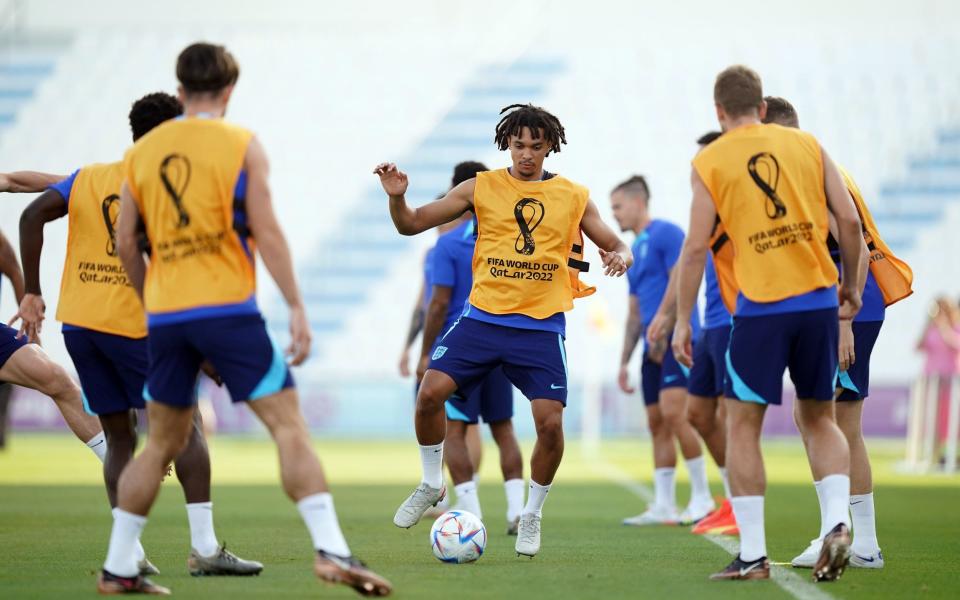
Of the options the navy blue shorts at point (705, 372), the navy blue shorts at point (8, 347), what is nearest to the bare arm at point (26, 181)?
the navy blue shorts at point (8, 347)

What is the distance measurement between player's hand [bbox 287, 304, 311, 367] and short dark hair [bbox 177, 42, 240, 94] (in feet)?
3.44

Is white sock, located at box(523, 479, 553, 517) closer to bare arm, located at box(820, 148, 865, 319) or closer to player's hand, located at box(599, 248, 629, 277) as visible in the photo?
player's hand, located at box(599, 248, 629, 277)

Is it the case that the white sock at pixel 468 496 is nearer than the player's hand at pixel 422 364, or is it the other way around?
the white sock at pixel 468 496

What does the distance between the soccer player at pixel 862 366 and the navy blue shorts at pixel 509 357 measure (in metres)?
1.58

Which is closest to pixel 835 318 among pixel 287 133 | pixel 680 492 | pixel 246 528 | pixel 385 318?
pixel 246 528

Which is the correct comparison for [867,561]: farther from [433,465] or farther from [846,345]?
[433,465]

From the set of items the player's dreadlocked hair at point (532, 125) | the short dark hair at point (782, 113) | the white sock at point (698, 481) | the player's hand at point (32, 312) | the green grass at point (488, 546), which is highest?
the short dark hair at point (782, 113)

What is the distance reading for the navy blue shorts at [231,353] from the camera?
575 centimetres

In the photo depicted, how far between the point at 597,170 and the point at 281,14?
1185 cm

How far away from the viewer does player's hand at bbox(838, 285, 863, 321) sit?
22.4 ft

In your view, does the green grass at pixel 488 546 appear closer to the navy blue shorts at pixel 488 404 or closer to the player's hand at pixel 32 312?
the navy blue shorts at pixel 488 404

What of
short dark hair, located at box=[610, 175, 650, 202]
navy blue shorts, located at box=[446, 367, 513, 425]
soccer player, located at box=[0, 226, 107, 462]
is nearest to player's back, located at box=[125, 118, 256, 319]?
soccer player, located at box=[0, 226, 107, 462]

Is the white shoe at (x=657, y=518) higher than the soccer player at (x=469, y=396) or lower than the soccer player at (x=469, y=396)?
lower

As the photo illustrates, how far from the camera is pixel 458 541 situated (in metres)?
7.63
